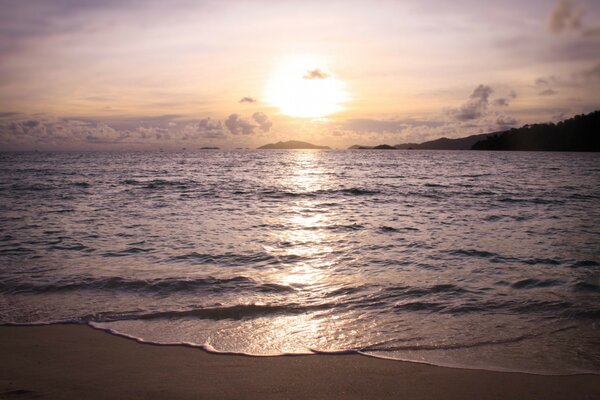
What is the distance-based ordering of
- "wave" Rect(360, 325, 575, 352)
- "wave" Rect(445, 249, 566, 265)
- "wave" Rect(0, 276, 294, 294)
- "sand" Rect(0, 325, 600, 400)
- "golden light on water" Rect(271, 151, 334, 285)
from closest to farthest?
"sand" Rect(0, 325, 600, 400) → "wave" Rect(360, 325, 575, 352) → "wave" Rect(0, 276, 294, 294) → "golden light on water" Rect(271, 151, 334, 285) → "wave" Rect(445, 249, 566, 265)

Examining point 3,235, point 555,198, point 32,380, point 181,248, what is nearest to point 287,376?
point 32,380

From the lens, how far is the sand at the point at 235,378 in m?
5.02

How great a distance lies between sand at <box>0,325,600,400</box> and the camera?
5.02 meters

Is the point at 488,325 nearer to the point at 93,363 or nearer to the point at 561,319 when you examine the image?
the point at 561,319

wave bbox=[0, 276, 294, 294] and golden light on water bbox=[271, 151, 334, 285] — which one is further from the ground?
golden light on water bbox=[271, 151, 334, 285]

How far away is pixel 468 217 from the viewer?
20.9 m

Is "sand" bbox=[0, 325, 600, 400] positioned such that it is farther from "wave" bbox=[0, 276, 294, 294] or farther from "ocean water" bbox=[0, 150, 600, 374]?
"wave" bbox=[0, 276, 294, 294]

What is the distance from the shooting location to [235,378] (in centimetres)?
542

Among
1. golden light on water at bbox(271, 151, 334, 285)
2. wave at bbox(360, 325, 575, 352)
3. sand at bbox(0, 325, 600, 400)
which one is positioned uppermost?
golden light on water at bbox(271, 151, 334, 285)

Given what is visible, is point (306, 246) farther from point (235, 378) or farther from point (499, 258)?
point (235, 378)

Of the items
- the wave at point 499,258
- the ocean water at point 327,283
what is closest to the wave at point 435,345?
the ocean water at point 327,283

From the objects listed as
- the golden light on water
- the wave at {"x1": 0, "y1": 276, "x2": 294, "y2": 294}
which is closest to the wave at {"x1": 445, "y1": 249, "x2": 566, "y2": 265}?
the golden light on water

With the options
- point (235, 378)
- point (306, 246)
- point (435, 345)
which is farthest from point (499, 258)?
point (235, 378)

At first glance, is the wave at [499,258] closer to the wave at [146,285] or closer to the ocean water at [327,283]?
the ocean water at [327,283]
